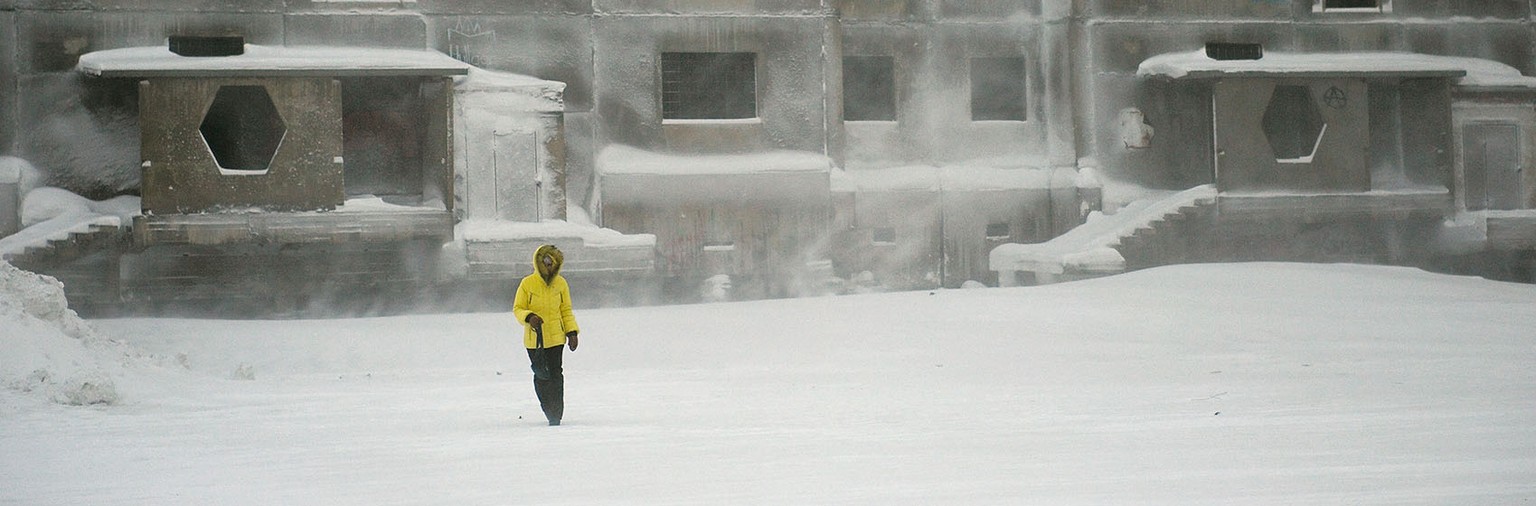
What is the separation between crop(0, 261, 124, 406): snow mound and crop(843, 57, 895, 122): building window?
1538cm

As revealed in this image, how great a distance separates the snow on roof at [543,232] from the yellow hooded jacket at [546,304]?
40.9 feet

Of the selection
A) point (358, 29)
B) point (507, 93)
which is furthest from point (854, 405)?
point (358, 29)

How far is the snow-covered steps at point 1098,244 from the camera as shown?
27.4 metres

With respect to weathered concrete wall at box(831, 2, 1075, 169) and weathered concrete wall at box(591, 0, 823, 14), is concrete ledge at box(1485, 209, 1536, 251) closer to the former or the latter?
weathered concrete wall at box(831, 2, 1075, 169)

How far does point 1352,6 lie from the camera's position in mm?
30969

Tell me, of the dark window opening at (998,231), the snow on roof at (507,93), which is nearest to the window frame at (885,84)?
the dark window opening at (998,231)

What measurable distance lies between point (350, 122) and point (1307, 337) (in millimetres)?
15035

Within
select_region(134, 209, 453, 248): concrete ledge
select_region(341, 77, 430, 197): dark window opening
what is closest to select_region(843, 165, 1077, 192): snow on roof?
select_region(341, 77, 430, 197): dark window opening

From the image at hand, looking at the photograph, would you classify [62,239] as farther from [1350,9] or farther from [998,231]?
[1350,9]

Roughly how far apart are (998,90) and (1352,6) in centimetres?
685

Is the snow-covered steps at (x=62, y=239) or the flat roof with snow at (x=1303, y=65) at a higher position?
the flat roof with snow at (x=1303, y=65)

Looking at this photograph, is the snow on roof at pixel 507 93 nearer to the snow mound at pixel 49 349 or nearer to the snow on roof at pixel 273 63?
the snow on roof at pixel 273 63

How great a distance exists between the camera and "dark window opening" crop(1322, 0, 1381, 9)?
30.7 m

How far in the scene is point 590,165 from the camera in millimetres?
27422
